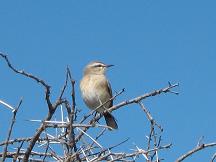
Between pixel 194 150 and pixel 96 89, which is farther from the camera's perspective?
pixel 96 89

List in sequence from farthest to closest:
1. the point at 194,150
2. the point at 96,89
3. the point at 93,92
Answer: the point at 96,89 → the point at 93,92 → the point at 194,150

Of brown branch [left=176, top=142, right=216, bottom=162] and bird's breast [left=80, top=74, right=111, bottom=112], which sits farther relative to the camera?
bird's breast [left=80, top=74, right=111, bottom=112]

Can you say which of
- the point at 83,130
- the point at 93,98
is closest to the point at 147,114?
the point at 83,130

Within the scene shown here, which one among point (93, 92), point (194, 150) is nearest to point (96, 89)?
point (93, 92)

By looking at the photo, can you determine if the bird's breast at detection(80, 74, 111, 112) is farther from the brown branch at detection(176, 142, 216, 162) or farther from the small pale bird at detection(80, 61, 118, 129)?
the brown branch at detection(176, 142, 216, 162)

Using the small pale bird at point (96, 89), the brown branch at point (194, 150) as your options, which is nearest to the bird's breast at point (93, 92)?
the small pale bird at point (96, 89)

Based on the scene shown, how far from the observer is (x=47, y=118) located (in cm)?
330

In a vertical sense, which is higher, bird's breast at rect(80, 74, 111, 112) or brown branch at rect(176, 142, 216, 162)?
bird's breast at rect(80, 74, 111, 112)

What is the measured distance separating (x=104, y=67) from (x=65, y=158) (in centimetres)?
837

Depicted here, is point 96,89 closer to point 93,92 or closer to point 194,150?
point 93,92

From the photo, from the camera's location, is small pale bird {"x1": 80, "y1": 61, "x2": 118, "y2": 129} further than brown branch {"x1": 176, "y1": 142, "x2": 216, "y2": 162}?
Yes

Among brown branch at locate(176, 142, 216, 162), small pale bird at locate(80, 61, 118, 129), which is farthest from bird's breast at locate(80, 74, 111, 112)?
brown branch at locate(176, 142, 216, 162)

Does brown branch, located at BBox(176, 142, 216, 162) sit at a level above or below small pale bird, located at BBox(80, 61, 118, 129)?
below

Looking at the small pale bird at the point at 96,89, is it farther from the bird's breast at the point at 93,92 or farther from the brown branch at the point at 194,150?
the brown branch at the point at 194,150
